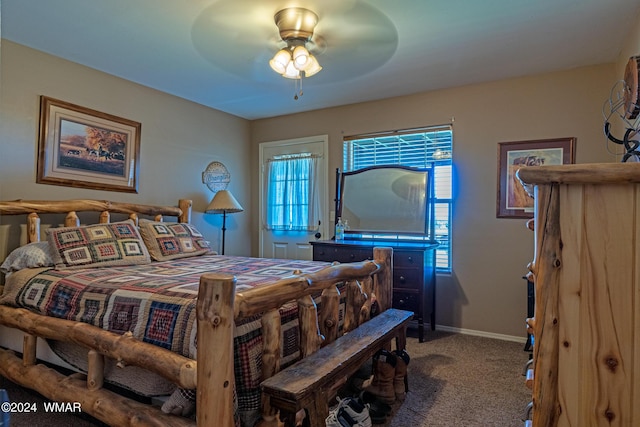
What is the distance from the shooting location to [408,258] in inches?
129

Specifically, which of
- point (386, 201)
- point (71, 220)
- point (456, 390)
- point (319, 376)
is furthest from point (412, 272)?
point (71, 220)

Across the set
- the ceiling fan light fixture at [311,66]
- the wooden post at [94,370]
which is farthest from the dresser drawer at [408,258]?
the wooden post at [94,370]

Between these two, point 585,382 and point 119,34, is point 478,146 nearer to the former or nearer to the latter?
point 585,382

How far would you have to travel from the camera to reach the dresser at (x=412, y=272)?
3221 millimetres

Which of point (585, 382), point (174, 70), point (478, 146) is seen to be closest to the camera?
point (585, 382)

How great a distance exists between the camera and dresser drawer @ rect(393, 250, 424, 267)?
3235mm

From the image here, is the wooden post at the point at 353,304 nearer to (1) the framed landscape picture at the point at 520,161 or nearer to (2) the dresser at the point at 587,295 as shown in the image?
(2) the dresser at the point at 587,295

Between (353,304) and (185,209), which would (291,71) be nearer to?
(353,304)

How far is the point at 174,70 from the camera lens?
10.6 ft

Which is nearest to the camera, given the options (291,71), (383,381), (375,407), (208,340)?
(208,340)

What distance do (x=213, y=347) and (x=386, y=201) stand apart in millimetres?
2853

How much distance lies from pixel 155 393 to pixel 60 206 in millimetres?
2010

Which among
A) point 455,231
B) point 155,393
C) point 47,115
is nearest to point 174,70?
point 47,115

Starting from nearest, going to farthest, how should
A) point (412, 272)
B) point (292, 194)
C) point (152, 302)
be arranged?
1. point (152, 302)
2. point (412, 272)
3. point (292, 194)
